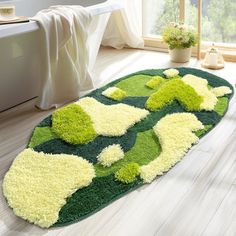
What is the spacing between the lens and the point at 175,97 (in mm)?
2768

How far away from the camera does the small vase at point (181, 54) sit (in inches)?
142

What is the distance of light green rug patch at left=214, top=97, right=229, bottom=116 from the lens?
261 cm

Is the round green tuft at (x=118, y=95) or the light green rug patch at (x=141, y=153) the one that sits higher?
the round green tuft at (x=118, y=95)

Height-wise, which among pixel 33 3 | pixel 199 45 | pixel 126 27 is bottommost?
pixel 199 45

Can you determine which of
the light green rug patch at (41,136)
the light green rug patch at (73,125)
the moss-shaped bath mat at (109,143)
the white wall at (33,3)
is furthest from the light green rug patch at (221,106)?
the white wall at (33,3)

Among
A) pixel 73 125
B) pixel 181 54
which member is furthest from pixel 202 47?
pixel 73 125

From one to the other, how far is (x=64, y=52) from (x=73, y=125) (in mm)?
576

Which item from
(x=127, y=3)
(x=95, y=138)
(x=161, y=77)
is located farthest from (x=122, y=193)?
(x=127, y=3)

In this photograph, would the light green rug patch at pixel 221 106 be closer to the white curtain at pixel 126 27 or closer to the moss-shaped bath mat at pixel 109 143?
the moss-shaped bath mat at pixel 109 143

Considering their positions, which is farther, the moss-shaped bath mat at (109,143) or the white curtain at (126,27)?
the white curtain at (126,27)

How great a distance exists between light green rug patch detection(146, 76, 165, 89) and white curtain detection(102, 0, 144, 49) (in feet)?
3.48

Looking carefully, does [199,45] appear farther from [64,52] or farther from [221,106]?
[64,52]

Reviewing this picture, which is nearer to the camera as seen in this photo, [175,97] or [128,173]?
[128,173]

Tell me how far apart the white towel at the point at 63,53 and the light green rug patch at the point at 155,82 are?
0.47 m
